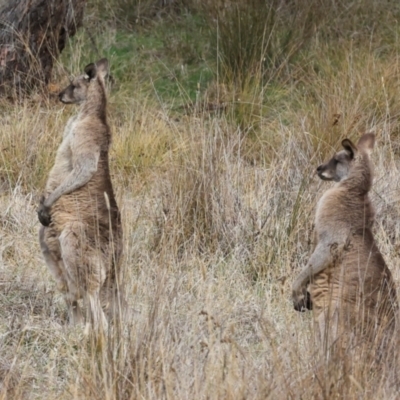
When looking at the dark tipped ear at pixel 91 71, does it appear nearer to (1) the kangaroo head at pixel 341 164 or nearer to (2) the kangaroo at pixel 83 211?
(2) the kangaroo at pixel 83 211

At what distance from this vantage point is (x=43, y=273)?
6.03 metres

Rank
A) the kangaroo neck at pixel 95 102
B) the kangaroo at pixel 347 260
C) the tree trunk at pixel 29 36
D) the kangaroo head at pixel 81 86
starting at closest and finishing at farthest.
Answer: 1. the kangaroo at pixel 347 260
2. the kangaroo neck at pixel 95 102
3. the kangaroo head at pixel 81 86
4. the tree trunk at pixel 29 36

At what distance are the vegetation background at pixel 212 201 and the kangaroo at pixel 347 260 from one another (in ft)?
0.63

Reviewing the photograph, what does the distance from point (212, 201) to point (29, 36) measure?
3.20 metres

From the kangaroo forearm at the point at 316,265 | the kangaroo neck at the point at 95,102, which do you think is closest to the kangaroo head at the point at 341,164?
the kangaroo forearm at the point at 316,265

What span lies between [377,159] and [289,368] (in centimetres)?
380

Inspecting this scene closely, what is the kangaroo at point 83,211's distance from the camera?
207 inches

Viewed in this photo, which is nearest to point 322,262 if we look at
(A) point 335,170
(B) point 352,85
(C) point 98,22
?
(A) point 335,170

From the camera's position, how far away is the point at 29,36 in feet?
29.9

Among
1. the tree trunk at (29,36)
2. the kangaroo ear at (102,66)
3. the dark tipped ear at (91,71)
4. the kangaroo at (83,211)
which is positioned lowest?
the tree trunk at (29,36)

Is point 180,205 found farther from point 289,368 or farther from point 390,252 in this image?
point 289,368

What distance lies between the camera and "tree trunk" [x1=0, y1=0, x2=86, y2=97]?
9070 millimetres

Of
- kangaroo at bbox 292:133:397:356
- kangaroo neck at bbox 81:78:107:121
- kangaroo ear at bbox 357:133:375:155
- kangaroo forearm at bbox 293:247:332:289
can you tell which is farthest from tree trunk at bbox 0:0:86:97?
kangaroo forearm at bbox 293:247:332:289

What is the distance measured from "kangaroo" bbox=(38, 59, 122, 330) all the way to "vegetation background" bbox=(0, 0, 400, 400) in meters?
0.17
